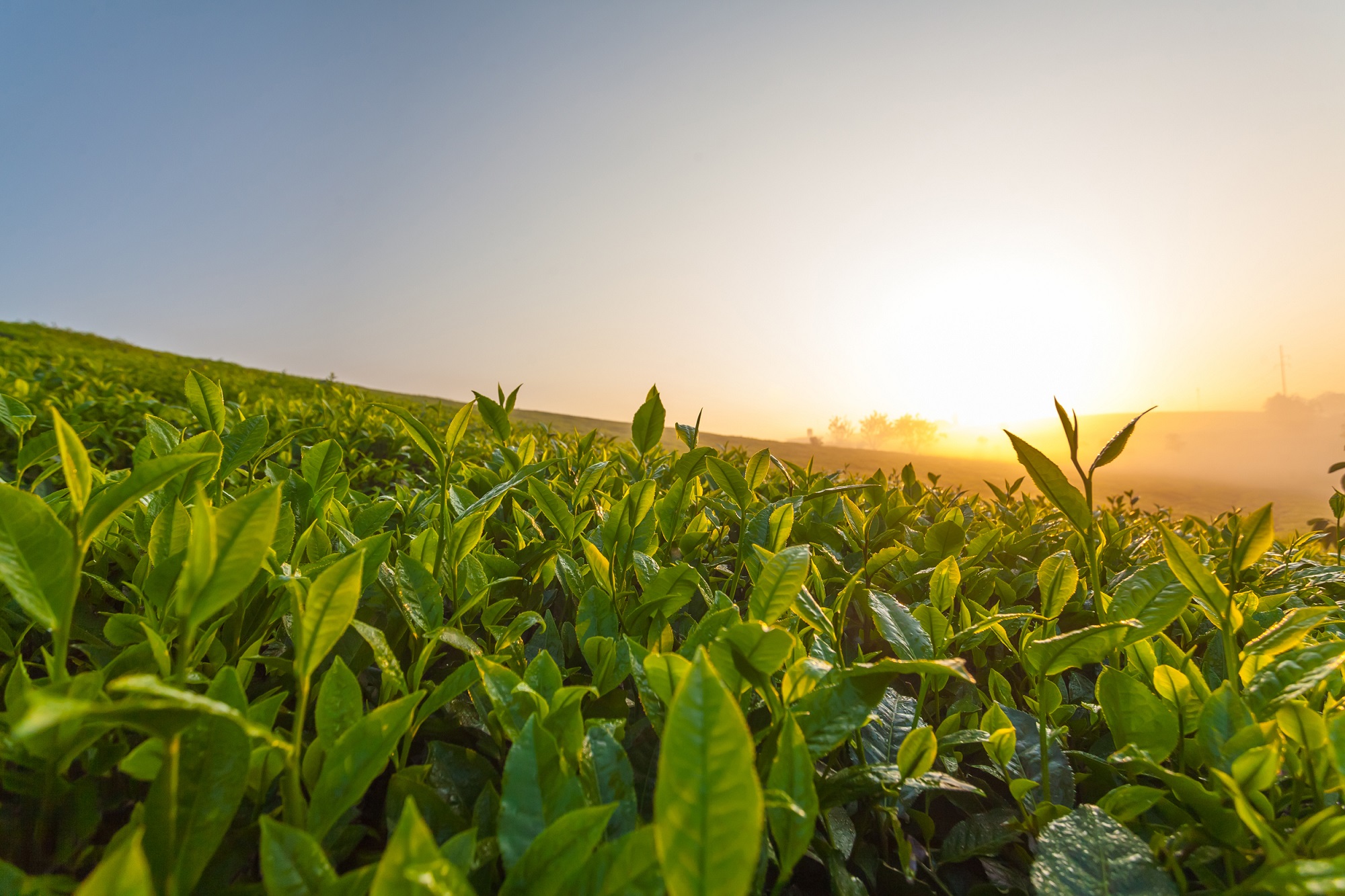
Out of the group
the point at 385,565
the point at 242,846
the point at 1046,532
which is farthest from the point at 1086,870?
the point at 1046,532

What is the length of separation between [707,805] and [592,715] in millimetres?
592

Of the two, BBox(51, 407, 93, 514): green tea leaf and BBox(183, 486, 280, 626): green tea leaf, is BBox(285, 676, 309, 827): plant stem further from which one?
BBox(51, 407, 93, 514): green tea leaf

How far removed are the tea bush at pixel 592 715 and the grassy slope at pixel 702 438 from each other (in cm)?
77

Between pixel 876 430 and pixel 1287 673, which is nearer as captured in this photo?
pixel 1287 673

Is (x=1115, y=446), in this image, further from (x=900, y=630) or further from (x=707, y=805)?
(x=707, y=805)

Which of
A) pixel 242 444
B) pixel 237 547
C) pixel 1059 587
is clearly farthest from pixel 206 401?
pixel 1059 587

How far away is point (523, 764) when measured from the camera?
70 cm

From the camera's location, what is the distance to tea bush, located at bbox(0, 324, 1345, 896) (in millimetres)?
613

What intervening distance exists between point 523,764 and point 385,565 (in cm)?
63

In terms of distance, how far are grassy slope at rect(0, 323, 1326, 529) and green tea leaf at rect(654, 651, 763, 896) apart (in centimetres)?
126

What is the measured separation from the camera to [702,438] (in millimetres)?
19250

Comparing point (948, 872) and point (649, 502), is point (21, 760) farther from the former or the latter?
point (948, 872)

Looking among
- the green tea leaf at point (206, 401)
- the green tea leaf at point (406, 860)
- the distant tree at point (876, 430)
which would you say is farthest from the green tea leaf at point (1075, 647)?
the distant tree at point (876, 430)

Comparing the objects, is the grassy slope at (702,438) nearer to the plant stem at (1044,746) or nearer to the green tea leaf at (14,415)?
the plant stem at (1044,746)
